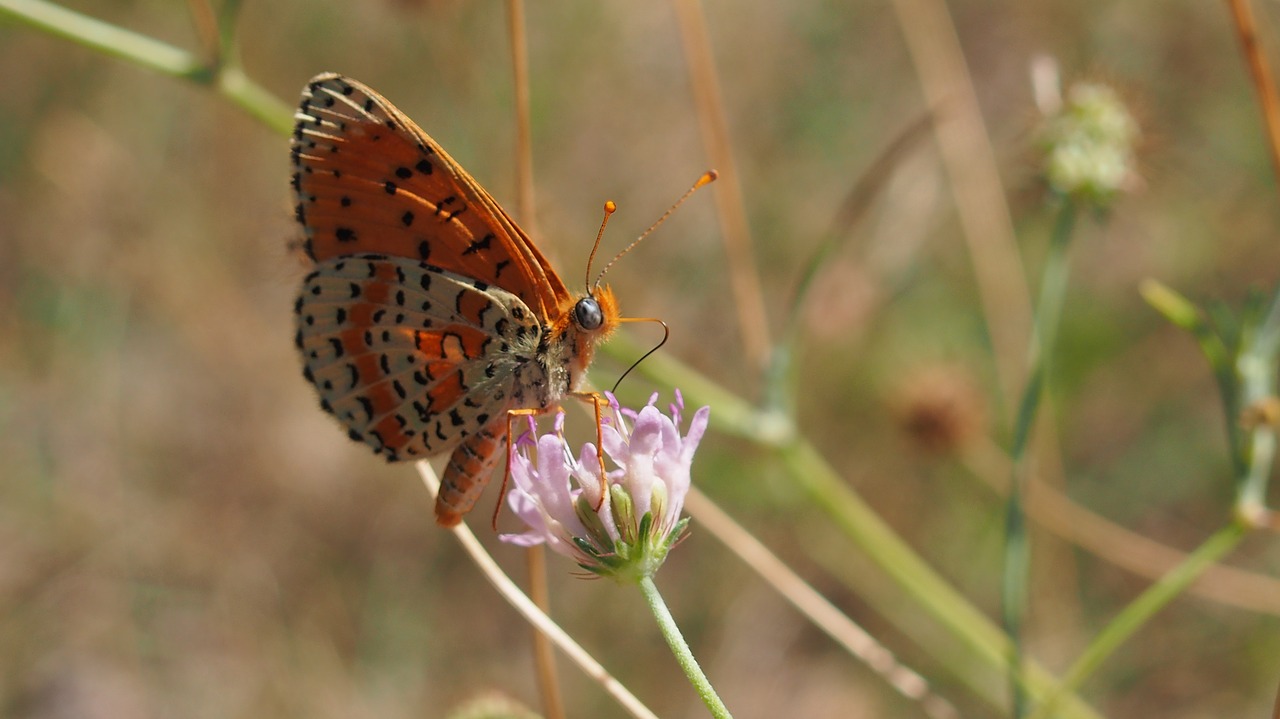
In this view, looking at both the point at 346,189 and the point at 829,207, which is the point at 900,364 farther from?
the point at 346,189

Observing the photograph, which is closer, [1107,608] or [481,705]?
[481,705]

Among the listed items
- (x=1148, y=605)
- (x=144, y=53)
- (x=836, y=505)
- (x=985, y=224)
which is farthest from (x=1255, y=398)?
(x=144, y=53)

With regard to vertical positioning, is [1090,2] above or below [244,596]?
above

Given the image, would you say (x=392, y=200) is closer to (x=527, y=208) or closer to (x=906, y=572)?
(x=527, y=208)

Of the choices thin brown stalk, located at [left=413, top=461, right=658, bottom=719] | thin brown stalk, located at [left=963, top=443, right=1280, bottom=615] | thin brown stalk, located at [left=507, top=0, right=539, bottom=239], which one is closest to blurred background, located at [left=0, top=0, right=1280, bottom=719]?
thin brown stalk, located at [left=963, top=443, right=1280, bottom=615]

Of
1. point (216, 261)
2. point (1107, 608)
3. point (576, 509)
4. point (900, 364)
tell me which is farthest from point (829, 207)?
point (576, 509)

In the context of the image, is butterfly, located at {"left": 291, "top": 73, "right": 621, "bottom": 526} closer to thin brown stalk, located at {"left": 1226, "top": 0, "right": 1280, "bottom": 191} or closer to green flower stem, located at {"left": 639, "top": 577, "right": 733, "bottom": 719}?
green flower stem, located at {"left": 639, "top": 577, "right": 733, "bottom": 719}
